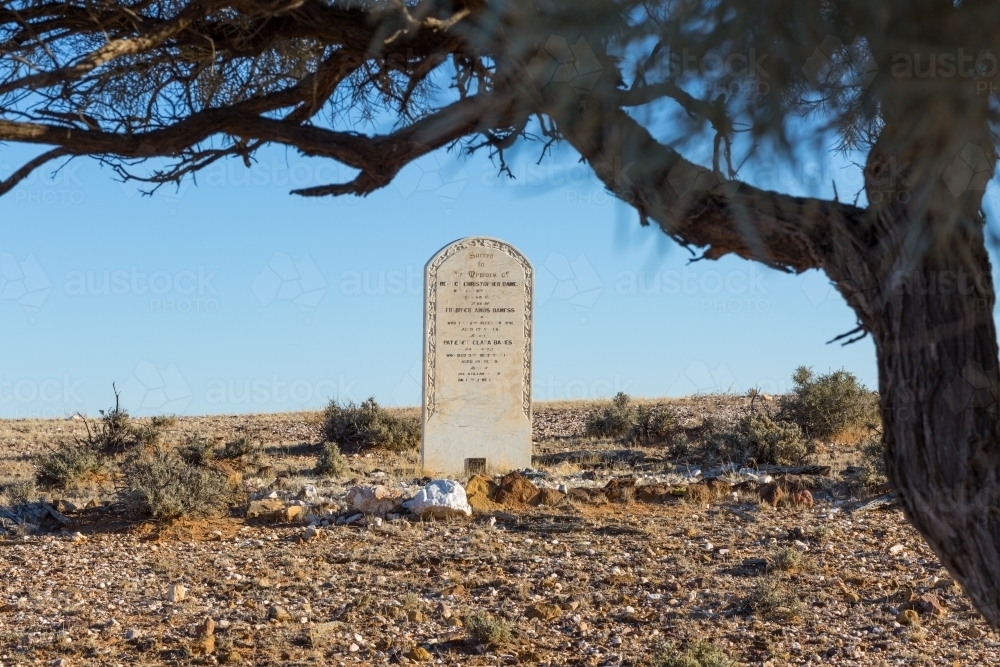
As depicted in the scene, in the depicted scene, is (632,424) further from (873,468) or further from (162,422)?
(162,422)

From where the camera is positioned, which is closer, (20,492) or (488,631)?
(488,631)

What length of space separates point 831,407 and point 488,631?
10.9 metres

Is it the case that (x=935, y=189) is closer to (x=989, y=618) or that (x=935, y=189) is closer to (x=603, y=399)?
(x=989, y=618)

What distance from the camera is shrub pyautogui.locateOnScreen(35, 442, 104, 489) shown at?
475 inches

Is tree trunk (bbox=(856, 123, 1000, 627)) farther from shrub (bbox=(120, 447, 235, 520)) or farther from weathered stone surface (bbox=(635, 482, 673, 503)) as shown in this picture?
shrub (bbox=(120, 447, 235, 520))

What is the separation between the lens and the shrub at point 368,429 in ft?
51.5

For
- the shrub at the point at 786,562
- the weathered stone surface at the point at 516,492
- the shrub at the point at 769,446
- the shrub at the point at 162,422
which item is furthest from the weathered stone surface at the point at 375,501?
the shrub at the point at 162,422

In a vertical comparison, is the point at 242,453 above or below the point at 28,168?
below

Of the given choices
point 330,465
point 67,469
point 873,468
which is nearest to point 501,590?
point 873,468

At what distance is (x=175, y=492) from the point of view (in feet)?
28.8

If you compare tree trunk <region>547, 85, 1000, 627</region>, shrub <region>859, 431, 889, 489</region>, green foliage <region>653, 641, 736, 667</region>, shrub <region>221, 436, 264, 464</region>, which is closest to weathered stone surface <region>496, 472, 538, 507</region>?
shrub <region>859, 431, 889, 489</region>

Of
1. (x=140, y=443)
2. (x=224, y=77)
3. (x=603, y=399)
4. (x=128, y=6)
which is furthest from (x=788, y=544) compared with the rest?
(x=603, y=399)

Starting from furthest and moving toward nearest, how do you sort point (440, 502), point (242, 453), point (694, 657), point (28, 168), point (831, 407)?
1. point (831, 407)
2. point (242, 453)
3. point (440, 502)
4. point (694, 657)
5. point (28, 168)

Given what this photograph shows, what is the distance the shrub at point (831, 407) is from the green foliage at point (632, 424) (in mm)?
1850
